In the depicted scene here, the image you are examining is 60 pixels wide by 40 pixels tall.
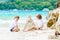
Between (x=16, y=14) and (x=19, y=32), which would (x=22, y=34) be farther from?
(x=16, y=14)

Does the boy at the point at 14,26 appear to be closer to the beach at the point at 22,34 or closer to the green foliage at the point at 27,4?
the beach at the point at 22,34

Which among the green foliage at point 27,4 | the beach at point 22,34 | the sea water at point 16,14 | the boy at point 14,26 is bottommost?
the beach at point 22,34

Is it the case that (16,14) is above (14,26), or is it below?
above

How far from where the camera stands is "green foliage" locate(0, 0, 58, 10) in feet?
5.73

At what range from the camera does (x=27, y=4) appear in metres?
1.75

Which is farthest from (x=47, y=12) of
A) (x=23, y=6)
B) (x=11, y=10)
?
(x=11, y=10)

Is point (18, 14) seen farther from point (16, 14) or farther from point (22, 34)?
point (22, 34)

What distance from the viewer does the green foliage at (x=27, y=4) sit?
1.75 m

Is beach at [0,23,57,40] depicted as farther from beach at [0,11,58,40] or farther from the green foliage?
the green foliage

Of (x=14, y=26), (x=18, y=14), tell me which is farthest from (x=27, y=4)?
(x=14, y=26)

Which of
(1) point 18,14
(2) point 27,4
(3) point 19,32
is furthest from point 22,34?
(2) point 27,4

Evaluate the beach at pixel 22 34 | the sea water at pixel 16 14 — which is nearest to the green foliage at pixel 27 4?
the sea water at pixel 16 14

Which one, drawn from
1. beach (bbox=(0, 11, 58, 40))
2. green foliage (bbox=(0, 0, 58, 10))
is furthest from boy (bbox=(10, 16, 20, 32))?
green foliage (bbox=(0, 0, 58, 10))

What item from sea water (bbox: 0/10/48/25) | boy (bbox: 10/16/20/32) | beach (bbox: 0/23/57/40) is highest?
sea water (bbox: 0/10/48/25)
